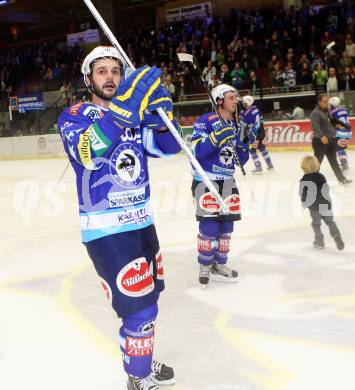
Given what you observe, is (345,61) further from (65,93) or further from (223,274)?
(223,274)

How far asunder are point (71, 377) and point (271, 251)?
2.94 metres

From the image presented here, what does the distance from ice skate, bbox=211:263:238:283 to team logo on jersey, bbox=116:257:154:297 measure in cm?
208

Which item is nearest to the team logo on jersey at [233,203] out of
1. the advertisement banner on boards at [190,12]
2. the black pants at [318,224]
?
the black pants at [318,224]

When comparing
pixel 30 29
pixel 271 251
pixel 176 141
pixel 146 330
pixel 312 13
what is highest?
pixel 30 29

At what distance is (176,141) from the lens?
2.60 m

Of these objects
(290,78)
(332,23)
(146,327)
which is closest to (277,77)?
(290,78)

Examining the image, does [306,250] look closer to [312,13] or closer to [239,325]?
[239,325]

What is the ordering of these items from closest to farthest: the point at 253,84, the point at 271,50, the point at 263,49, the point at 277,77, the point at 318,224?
the point at 318,224, the point at 277,77, the point at 253,84, the point at 271,50, the point at 263,49

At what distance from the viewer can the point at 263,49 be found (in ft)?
65.5

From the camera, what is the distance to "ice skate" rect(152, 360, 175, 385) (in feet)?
9.00

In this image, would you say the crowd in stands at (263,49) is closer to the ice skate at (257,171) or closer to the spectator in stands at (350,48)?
the spectator in stands at (350,48)

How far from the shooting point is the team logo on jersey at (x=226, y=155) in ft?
14.3

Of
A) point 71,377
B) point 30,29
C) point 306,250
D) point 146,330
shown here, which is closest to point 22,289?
point 71,377

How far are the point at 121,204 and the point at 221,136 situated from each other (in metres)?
1.66
